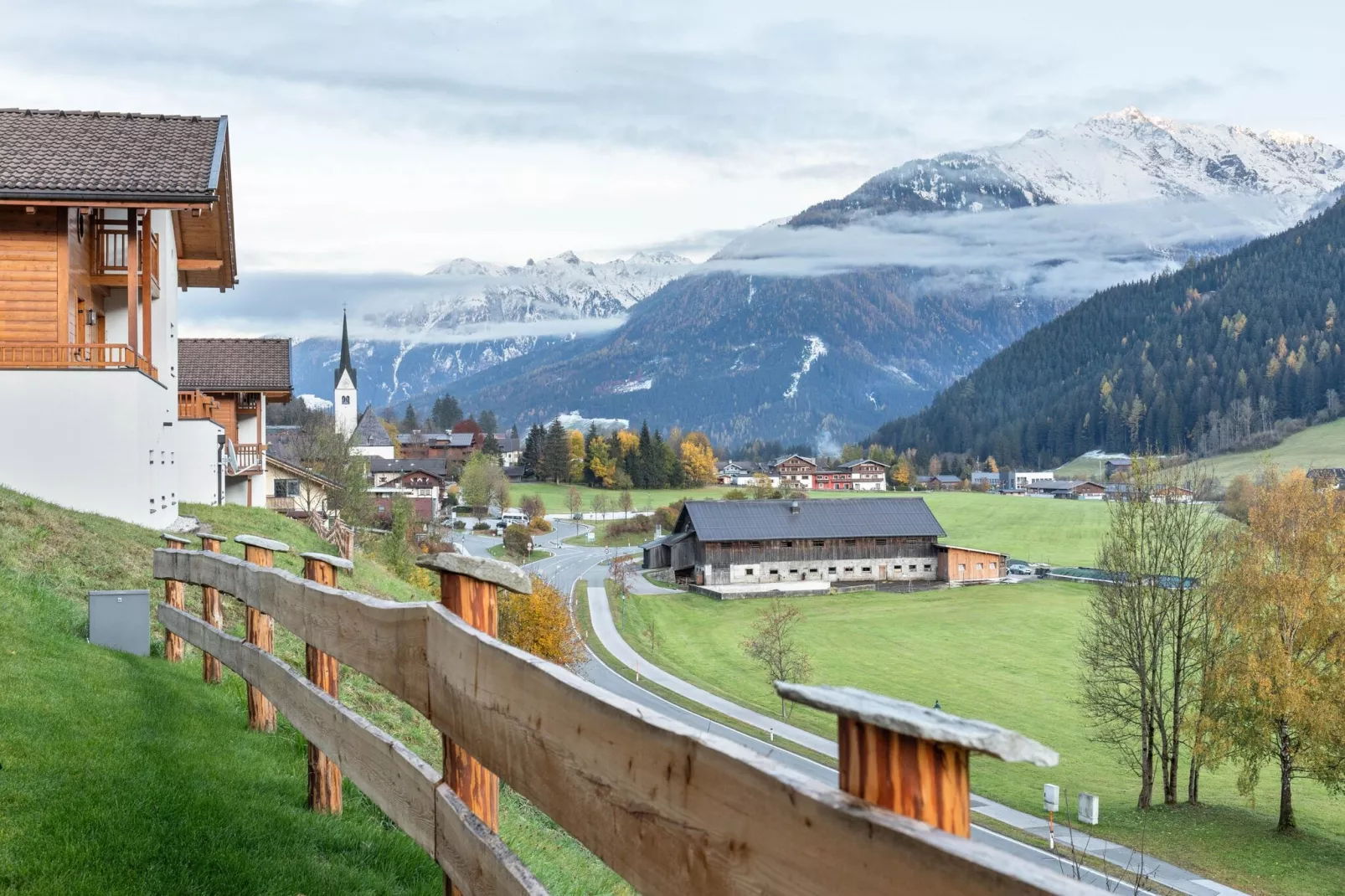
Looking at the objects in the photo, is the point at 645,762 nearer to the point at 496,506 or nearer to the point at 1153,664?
the point at 1153,664

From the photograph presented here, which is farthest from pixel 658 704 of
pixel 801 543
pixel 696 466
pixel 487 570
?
pixel 696 466

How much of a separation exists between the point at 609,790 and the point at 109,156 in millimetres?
23387

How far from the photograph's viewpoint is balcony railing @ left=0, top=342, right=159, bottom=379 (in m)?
19.5

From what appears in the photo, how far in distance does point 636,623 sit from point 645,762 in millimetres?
57644

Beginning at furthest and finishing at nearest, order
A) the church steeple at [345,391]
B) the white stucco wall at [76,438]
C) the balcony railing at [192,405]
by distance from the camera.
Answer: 1. the church steeple at [345,391]
2. the balcony railing at [192,405]
3. the white stucco wall at [76,438]

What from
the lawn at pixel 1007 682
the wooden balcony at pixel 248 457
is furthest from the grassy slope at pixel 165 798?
the wooden balcony at pixel 248 457

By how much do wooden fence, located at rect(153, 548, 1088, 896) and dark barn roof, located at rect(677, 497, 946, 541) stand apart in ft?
241

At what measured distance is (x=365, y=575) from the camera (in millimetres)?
24078

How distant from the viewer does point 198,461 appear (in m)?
31.8

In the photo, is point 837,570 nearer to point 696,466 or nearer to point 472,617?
point 696,466

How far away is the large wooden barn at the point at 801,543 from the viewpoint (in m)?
78.4

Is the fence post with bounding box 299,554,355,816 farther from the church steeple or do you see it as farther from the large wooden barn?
the church steeple

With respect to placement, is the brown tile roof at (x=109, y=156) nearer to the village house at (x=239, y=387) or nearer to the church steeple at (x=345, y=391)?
the village house at (x=239, y=387)

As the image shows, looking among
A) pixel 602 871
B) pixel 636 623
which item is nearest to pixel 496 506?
pixel 636 623
